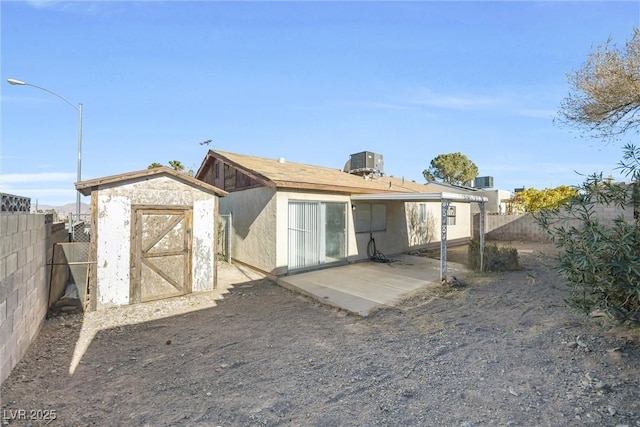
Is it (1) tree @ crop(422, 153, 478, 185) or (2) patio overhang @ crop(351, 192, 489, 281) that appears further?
(1) tree @ crop(422, 153, 478, 185)

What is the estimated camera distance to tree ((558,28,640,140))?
7.34 m

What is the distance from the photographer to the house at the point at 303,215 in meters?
8.46

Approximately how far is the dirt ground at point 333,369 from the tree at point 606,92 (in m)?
5.49

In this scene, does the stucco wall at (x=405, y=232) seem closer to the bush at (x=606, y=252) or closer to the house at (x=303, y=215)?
the house at (x=303, y=215)

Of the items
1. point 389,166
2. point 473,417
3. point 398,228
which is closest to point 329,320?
point 473,417

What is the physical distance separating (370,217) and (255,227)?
4.22m

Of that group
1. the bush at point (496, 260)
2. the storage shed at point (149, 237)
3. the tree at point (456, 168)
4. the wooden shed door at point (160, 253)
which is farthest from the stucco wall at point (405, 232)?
the tree at point (456, 168)

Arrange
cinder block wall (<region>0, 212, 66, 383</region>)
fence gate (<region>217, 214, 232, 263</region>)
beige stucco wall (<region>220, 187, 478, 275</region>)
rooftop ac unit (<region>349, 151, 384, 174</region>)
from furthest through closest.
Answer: rooftop ac unit (<region>349, 151, 384, 174</region>)
fence gate (<region>217, 214, 232, 263</region>)
beige stucco wall (<region>220, 187, 478, 275</region>)
cinder block wall (<region>0, 212, 66, 383</region>)

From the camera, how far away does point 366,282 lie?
7973 millimetres

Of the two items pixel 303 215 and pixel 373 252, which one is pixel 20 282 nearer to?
pixel 303 215

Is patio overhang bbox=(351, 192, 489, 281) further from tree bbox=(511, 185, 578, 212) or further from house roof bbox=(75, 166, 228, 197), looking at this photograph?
tree bbox=(511, 185, 578, 212)

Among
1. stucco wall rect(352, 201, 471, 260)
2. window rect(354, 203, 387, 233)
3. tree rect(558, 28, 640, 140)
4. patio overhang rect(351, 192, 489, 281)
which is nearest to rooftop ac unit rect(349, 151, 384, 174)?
stucco wall rect(352, 201, 471, 260)

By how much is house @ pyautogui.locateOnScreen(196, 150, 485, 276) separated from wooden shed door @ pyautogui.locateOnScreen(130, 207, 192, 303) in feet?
7.52

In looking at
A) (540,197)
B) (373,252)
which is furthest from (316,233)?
Answer: (540,197)
